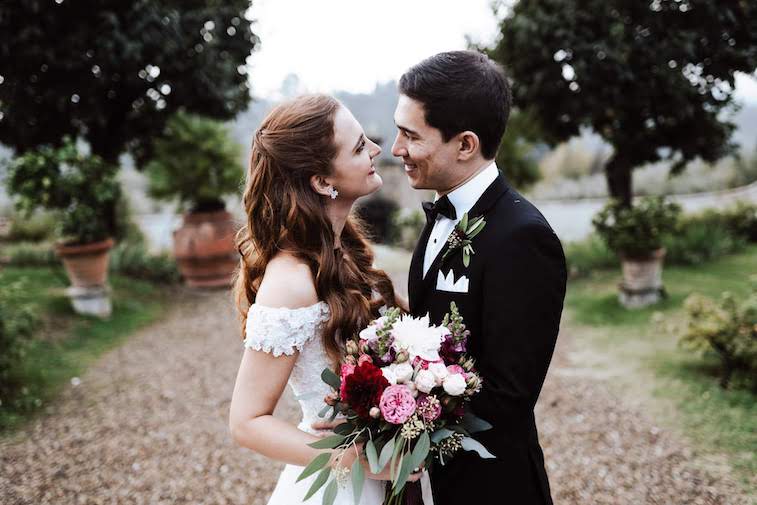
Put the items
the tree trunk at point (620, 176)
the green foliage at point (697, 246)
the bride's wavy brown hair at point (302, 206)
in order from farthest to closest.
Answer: the green foliage at point (697, 246)
the tree trunk at point (620, 176)
the bride's wavy brown hair at point (302, 206)

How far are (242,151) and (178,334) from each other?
3.47 m

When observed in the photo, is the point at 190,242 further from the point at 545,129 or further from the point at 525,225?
the point at 525,225

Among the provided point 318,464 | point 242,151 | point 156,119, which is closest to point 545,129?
point 242,151

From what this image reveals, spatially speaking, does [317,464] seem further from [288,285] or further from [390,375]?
[288,285]

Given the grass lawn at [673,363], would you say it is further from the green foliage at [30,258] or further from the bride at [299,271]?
the green foliage at [30,258]

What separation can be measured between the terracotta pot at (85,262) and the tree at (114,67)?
7.33 ft

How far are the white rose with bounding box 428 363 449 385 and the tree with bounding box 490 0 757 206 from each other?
6.30 metres

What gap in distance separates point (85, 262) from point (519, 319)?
23.5ft

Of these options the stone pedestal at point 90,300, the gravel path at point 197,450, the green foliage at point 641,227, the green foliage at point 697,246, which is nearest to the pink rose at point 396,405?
the gravel path at point 197,450

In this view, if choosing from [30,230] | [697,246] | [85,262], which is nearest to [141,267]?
[85,262]

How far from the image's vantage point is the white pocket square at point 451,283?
169 cm

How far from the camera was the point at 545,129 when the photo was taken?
8359 mm

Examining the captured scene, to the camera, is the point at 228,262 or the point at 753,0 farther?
the point at 228,262

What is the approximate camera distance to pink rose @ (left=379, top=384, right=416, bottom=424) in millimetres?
1345
